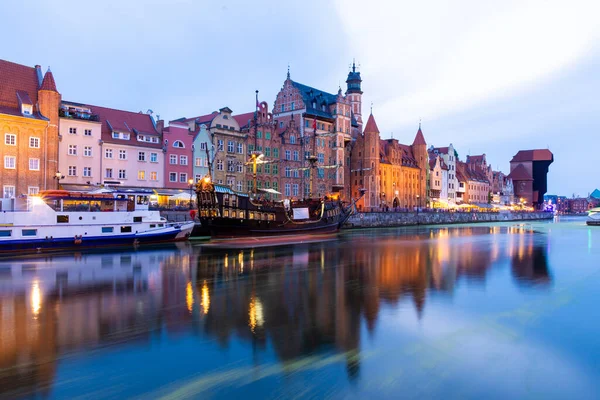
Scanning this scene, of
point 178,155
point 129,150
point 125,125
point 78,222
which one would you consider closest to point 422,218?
point 178,155

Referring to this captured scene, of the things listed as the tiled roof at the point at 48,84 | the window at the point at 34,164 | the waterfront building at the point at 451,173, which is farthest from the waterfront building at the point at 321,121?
the waterfront building at the point at 451,173

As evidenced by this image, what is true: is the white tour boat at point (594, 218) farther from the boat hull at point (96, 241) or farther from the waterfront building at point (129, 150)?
the boat hull at point (96, 241)

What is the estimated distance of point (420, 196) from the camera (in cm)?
11406

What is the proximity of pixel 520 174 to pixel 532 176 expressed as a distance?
5.37m

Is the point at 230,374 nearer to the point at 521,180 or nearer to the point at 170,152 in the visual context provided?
the point at 170,152

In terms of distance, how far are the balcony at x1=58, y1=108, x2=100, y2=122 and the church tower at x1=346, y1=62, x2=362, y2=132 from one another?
6650 cm

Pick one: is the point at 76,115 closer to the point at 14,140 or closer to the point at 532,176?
the point at 14,140

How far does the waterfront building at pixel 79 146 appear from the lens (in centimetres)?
5059

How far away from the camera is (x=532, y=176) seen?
173375 millimetres

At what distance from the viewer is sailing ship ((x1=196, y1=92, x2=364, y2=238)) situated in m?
46.8

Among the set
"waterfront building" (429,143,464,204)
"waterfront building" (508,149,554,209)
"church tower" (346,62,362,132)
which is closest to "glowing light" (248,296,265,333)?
"church tower" (346,62,362,132)

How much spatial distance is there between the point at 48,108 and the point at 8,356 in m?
43.4

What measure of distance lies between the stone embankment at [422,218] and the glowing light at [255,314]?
5953 centimetres

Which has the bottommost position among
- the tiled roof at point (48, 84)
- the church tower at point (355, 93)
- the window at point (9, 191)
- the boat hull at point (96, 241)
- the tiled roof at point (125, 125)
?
the boat hull at point (96, 241)
